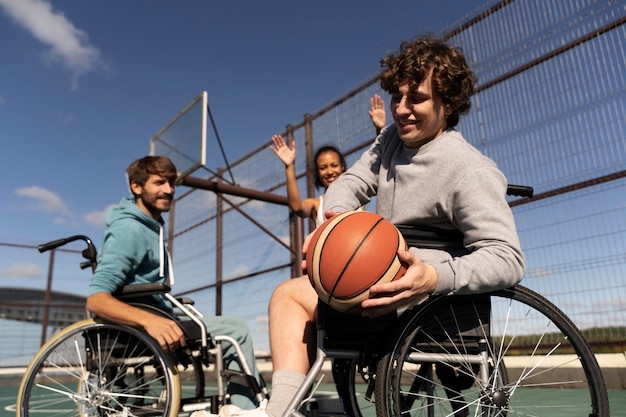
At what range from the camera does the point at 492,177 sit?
131 cm

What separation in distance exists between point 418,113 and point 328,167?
8.80ft

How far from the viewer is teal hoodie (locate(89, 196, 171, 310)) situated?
2215 millimetres

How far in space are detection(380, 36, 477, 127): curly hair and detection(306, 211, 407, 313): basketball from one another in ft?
1.55

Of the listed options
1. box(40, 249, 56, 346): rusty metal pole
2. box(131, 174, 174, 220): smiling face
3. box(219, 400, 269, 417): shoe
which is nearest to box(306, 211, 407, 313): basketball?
box(219, 400, 269, 417): shoe

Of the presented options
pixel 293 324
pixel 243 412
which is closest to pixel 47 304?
pixel 243 412

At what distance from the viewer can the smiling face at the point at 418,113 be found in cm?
149

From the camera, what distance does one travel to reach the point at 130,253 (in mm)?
2363

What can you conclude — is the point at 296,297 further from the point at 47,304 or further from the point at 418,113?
the point at 47,304

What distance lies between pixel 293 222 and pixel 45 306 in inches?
219

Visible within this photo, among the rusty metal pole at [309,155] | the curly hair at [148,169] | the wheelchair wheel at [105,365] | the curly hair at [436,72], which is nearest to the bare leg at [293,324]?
the curly hair at [436,72]

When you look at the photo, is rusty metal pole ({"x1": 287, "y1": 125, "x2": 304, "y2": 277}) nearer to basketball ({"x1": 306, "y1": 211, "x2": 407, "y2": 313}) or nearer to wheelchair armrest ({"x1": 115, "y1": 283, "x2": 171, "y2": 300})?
wheelchair armrest ({"x1": 115, "y1": 283, "x2": 171, "y2": 300})

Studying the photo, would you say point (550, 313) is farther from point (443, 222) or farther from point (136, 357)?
point (136, 357)

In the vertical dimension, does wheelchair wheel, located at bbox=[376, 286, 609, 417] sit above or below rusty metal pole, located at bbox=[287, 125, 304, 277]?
below

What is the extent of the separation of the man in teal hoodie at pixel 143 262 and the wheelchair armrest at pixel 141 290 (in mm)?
35
